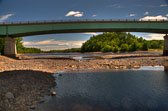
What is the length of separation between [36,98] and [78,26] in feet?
144

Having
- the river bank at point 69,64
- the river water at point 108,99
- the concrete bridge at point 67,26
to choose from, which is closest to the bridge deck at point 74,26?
the concrete bridge at point 67,26

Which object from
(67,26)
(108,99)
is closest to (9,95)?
(108,99)

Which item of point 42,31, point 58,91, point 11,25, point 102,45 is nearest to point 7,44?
point 11,25

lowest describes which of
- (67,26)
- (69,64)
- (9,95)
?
(9,95)

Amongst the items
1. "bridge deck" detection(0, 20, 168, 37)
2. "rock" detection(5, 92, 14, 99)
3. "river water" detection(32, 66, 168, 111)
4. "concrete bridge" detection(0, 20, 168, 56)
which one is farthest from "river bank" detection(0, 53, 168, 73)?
"bridge deck" detection(0, 20, 168, 37)

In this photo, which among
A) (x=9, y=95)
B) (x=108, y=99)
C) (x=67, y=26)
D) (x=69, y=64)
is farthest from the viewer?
(x=67, y=26)

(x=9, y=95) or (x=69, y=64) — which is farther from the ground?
(x=69, y=64)

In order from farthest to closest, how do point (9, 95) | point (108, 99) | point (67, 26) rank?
point (67, 26), point (108, 99), point (9, 95)

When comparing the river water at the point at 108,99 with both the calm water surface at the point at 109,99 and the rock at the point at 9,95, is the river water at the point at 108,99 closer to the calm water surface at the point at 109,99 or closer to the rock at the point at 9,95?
the calm water surface at the point at 109,99

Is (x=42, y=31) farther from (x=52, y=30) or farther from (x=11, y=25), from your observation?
(x=11, y=25)

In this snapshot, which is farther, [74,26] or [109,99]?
[74,26]

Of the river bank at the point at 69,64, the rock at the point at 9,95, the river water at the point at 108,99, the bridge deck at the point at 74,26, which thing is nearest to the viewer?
the river water at the point at 108,99

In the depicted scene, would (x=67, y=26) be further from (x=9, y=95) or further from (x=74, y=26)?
(x=9, y=95)

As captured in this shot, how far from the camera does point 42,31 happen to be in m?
52.3
